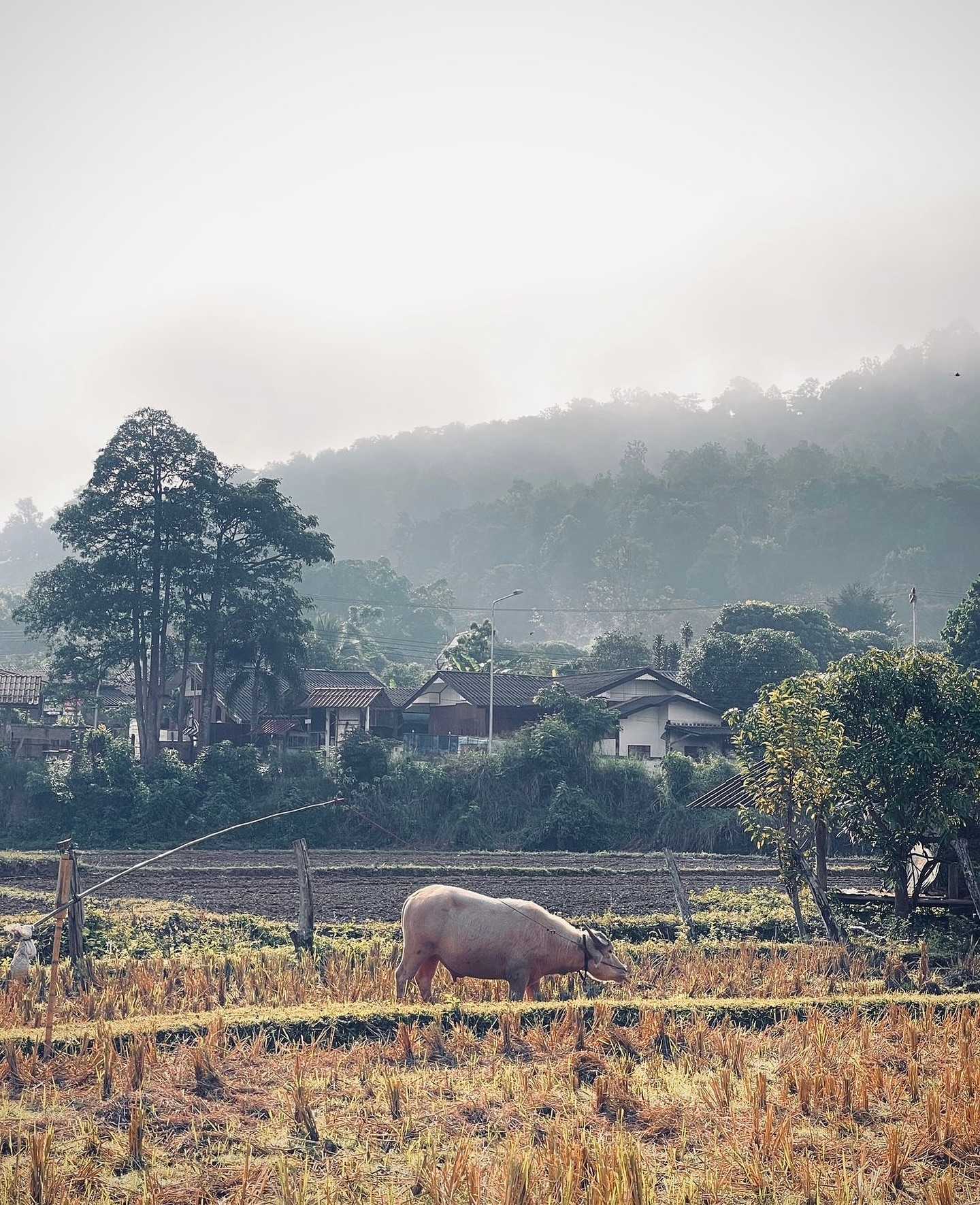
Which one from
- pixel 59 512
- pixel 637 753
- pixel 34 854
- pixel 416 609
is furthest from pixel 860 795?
pixel 416 609

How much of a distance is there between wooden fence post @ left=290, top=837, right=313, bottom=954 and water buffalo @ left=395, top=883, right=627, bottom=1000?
331 cm

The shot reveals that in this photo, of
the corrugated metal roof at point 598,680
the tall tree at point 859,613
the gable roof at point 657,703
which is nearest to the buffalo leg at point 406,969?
the gable roof at point 657,703

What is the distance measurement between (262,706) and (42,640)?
209 feet

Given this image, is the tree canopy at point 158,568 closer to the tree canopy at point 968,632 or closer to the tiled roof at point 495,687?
the tiled roof at point 495,687

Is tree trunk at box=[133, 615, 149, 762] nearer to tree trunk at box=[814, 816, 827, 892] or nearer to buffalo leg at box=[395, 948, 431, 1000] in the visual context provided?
tree trunk at box=[814, 816, 827, 892]

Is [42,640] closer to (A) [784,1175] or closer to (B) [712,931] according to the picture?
(B) [712,931]

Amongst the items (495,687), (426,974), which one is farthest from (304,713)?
(426,974)

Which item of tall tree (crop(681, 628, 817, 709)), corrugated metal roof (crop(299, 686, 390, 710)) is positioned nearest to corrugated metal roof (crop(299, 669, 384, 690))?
corrugated metal roof (crop(299, 686, 390, 710))

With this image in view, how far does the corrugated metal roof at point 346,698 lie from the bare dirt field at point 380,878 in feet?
57.3

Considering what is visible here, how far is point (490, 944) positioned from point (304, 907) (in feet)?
15.4

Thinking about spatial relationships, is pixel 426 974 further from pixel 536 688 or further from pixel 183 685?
pixel 536 688

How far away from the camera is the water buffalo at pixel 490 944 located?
48.6 ft

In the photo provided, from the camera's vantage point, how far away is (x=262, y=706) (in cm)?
6162

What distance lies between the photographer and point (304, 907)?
18.5m
